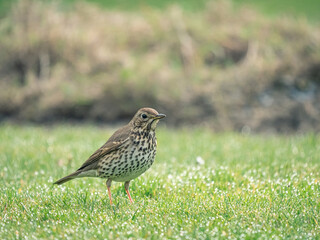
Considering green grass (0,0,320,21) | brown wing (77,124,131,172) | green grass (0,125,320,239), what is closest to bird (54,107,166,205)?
brown wing (77,124,131,172)

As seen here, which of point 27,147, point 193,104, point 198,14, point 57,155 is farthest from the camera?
point 198,14

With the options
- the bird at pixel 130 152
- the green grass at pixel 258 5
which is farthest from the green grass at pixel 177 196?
the green grass at pixel 258 5

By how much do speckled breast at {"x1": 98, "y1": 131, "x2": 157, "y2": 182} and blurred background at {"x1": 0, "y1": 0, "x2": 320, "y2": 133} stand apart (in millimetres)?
7858

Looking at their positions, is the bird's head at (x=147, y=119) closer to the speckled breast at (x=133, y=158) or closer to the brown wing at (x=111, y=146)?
the speckled breast at (x=133, y=158)

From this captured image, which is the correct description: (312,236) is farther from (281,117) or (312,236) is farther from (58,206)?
(281,117)

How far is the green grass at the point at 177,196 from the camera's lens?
4.50 meters

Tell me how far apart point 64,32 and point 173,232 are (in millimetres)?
13120

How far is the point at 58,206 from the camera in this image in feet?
17.8

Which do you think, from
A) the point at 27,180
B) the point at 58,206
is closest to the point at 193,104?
the point at 27,180

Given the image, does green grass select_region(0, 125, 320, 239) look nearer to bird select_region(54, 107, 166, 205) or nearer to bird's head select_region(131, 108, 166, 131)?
bird select_region(54, 107, 166, 205)

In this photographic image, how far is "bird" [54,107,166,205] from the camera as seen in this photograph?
5.63m

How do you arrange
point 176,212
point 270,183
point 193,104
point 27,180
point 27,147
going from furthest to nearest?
point 193,104
point 27,147
point 27,180
point 270,183
point 176,212

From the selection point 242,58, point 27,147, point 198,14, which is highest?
point 198,14

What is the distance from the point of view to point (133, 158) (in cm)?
562
